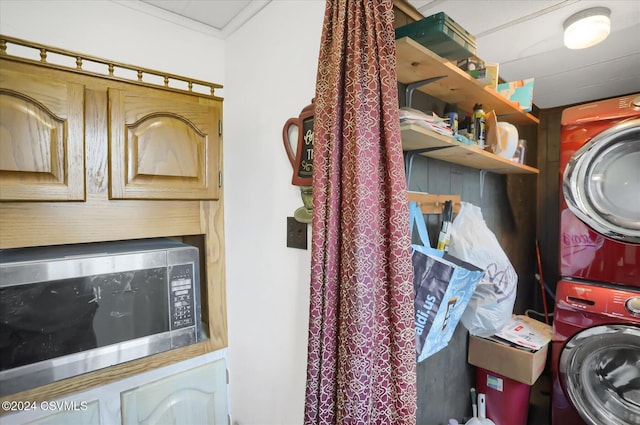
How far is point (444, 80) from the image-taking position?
1141 millimetres

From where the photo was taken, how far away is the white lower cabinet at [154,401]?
979 mm

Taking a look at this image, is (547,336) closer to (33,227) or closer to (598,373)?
(598,373)

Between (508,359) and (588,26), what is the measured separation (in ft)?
4.96

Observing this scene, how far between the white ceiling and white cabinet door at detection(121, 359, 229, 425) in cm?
160

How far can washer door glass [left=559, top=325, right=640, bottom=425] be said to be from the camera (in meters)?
1.26

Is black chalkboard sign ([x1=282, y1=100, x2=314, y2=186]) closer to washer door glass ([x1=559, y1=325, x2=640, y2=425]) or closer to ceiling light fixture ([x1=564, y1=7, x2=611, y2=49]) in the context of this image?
ceiling light fixture ([x1=564, y1=7, x2=611, y2=49])

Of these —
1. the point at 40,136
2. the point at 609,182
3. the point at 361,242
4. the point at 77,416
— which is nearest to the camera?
the point at 361,242

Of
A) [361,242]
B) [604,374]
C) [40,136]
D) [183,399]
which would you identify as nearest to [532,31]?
[361,242]

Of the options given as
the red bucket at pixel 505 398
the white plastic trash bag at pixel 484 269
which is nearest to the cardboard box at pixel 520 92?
the white plastic trash bag at pixel 484 269

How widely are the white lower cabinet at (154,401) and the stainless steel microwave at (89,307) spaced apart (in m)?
0.14

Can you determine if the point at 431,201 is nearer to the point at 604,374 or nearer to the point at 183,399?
the point at 604,374

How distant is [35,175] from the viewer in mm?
907

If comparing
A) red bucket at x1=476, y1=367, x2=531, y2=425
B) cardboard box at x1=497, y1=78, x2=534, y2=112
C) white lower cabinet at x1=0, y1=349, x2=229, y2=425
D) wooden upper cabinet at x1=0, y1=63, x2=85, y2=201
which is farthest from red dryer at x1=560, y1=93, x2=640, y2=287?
wooden upper cabinet at x1=0, y1=63, x2=85, y2=201

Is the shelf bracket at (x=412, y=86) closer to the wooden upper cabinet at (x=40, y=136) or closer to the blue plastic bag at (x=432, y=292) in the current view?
the blue plastic bag at (x=432, y=292)
